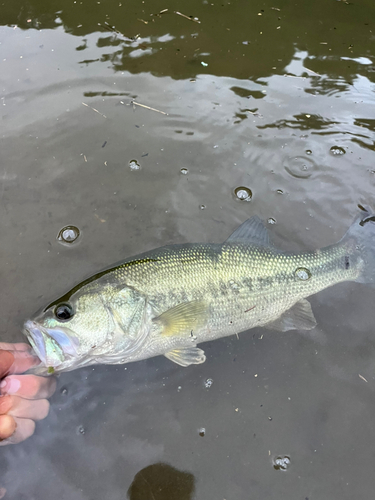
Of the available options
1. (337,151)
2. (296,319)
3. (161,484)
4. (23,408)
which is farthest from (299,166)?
(23,408)

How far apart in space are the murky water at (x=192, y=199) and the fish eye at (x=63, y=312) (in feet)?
2.09

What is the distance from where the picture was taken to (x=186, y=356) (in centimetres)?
248

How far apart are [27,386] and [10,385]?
126 mm

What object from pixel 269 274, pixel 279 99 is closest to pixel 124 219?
pixel 269 274

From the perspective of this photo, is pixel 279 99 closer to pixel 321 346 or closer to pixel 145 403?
pixel 321 346

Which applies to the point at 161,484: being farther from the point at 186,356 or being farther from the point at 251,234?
the point at 251,234

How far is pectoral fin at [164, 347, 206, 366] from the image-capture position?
2.47 meters

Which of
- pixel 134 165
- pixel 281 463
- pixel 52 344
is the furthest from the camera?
pixel 134 165

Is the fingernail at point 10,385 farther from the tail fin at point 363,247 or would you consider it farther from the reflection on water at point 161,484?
the tail fin at point 363,247

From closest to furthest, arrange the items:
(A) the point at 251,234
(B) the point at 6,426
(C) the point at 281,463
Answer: (B) the point at 6,426, (C) the point at 281,463, (A) the point at 251,234

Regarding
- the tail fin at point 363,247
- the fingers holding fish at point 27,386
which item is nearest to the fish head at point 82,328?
the fingers holding fish at point 27,386

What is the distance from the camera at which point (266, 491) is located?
7.47 feet

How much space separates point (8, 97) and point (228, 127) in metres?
2.74

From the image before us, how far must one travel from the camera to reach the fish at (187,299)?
2.22 meters
